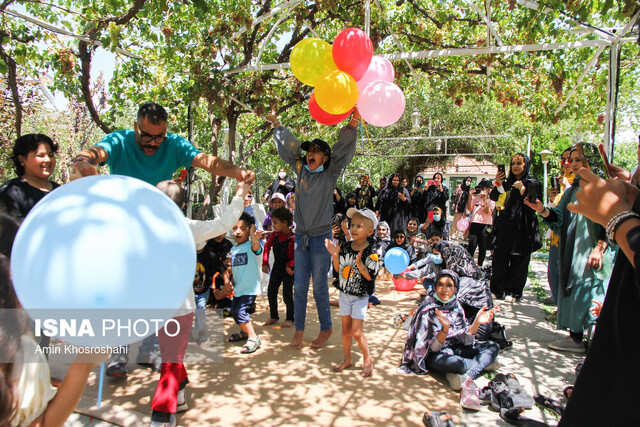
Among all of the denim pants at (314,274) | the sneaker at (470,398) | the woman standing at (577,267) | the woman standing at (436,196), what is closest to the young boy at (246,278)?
the denim pants at (314,274)

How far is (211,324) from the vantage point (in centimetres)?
481

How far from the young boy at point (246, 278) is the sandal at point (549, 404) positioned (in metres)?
2.42

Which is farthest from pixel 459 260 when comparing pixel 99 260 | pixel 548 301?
pixel 99 260

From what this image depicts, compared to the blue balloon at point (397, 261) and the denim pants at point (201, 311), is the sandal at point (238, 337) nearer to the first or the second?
the denim pants at point (201, 311)

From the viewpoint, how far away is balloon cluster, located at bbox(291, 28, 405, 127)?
12.1 feet

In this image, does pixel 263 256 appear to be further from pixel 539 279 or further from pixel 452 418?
pixel 539 279

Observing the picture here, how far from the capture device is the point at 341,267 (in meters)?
3.74

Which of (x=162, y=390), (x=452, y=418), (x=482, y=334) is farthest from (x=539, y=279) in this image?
(x=162, y=390)

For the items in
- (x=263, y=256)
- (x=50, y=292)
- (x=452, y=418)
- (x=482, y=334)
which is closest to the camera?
(x=50, y=292)

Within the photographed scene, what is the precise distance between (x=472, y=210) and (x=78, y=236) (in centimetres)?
802

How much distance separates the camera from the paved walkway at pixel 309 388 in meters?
2.82

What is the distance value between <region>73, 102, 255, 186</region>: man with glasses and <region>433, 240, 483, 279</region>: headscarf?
3.25 m

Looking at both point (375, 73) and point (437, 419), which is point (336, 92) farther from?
point (437, 419)

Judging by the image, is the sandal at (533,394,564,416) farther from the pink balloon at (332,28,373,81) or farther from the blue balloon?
the pink balloon at (332,28,373,81)
